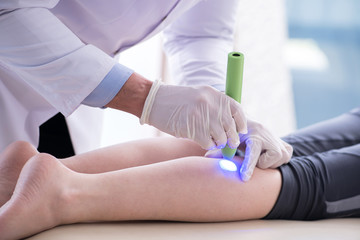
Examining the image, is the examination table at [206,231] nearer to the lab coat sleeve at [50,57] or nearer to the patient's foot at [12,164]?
the patient's foot at [12,164]

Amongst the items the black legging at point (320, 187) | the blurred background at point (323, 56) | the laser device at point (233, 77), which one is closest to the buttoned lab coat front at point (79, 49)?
the laser device at point (233, 77)

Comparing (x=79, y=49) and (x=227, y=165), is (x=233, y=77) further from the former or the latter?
(x=79, y=49)

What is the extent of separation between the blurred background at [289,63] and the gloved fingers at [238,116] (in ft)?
3.55

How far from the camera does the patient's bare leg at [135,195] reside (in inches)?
39.8

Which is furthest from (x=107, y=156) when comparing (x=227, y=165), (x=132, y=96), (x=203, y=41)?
(x=203, y=41)

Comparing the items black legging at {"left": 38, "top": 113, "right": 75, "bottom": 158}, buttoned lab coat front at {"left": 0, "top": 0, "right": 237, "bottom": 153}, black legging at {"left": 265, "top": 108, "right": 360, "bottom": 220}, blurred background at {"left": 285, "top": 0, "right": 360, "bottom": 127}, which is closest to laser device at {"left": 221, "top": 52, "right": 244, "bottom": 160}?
black legging at {"left": 265, "top": 108, "right": 360, "bottom": 220}

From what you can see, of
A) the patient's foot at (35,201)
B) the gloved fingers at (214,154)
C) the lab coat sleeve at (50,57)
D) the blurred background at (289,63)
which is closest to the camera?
the patient's foot at (35,201)

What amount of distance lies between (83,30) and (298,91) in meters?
3.42

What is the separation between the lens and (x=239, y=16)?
278 cm

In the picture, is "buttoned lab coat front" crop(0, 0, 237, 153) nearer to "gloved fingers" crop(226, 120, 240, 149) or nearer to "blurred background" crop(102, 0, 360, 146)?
"gloved fingers" crop(226, 120, 240, 149)

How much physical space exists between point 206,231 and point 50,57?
0.59 meters

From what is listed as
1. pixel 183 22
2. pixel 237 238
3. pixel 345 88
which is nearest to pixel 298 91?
pixel 345 88

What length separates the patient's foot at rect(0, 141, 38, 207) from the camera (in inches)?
45.0

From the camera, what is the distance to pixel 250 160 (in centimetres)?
120
